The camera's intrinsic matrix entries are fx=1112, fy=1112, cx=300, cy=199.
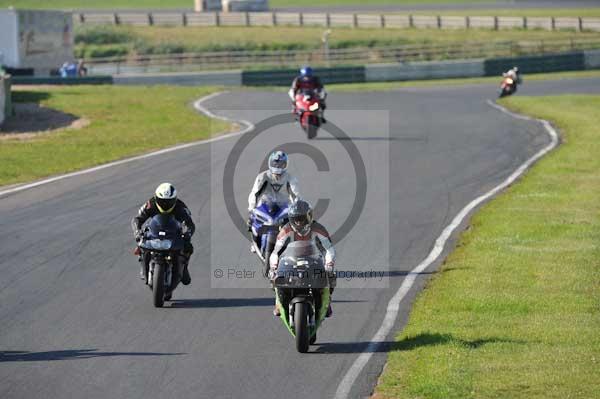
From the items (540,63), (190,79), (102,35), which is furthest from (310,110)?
(102,35)

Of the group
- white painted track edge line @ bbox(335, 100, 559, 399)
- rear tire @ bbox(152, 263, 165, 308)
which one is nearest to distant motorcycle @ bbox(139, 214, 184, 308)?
rear tire @ bbox(152, 263, 165, 308)

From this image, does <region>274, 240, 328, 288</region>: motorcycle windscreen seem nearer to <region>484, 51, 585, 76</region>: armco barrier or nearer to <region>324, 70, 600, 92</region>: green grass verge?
<region>324, 70, 600, 92</region>: green grass verge

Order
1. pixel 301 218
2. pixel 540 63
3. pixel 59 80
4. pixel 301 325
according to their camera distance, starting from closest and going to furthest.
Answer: pixel 301 325 < pixel 301 218 < pixel 59 80 < pixel 540 63

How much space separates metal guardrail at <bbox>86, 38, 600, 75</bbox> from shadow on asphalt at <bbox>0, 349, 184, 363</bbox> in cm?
4868

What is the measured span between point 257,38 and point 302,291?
60773mm

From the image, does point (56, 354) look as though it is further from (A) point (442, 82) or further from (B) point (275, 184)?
(A) point (442, 82)

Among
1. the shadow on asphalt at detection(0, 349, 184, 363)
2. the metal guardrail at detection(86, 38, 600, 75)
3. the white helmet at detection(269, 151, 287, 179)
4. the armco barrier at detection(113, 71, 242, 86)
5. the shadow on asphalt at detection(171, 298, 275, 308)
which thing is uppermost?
the metal guardrail at detection(86, 38, 600, 75)

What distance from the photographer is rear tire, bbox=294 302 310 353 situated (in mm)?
10922

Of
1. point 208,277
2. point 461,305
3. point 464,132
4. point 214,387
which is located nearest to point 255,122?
point 464,132

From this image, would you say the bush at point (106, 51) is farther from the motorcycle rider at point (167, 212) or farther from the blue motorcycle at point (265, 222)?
the motorcycle rider at point (167, 212)

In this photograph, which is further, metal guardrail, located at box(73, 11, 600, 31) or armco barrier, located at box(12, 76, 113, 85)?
metal guardrail, located at box(73, 11, 600, 31)

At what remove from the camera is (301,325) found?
10984 millimetres

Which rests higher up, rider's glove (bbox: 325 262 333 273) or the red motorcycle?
the red motorcycle

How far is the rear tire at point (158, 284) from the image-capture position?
1316cm
